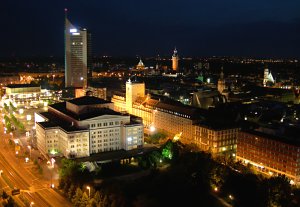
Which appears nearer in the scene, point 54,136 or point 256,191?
point 256,191

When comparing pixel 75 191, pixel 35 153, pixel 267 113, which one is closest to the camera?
pixel 75 191

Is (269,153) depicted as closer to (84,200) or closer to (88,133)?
(84,200)

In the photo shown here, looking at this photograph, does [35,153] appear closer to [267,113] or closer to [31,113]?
[31,113]

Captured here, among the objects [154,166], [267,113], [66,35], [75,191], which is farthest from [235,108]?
[66,35]

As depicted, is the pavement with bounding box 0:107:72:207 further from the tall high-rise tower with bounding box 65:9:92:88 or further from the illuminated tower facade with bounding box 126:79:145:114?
the tall high-rise tower with bounding box 65:9:92:88

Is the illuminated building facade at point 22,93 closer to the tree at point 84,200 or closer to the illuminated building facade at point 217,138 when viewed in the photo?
the illuminated building facade at point 217,138

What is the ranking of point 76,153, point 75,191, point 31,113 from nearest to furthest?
point 75,191 < point 76,153 < point 31,113
